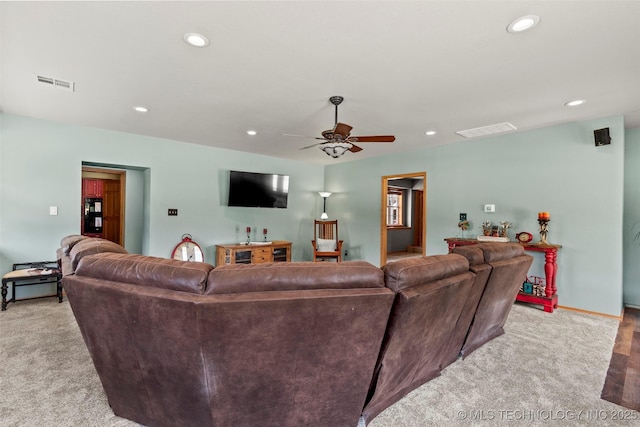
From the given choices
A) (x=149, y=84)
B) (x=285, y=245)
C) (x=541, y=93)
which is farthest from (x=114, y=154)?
(x=541, y=93)

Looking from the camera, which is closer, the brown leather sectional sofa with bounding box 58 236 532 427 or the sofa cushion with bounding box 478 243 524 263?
the brown leather sectional sofa with bounding box 58 236 532 427

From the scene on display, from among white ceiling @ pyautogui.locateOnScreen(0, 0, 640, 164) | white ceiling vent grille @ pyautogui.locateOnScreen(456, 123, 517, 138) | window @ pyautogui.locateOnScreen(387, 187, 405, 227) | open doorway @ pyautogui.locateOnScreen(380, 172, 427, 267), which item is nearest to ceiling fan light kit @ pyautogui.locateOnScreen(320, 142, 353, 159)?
white ceiling @ pyautogui.locateOnScreen(0, 0, 640, 164)

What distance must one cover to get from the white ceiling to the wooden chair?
108 inches

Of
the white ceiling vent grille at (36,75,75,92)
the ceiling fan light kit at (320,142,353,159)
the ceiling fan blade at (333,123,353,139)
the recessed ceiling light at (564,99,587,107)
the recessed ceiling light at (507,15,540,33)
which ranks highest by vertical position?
the white ceiling vent grille at (36,75,75,92)

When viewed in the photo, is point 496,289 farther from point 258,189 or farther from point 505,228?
point 258,189

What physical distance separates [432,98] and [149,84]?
107 inches

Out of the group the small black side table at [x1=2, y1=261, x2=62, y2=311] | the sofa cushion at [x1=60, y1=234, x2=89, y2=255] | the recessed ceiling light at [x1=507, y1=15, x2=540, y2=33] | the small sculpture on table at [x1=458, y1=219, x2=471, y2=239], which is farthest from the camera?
the small sculpture on table at [x1=458, y1=219, x2=471, y2=239]

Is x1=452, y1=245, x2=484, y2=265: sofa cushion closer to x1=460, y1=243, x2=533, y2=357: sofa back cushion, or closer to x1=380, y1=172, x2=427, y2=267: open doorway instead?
x1=460, y1=243, x2=533, y2=357: sofa back cushion

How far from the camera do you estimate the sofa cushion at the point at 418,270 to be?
1.46 m

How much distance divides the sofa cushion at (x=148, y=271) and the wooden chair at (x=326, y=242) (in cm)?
445

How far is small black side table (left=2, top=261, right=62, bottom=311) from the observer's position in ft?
11.4

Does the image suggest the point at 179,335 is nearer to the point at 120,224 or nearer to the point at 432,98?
the point at 432,98

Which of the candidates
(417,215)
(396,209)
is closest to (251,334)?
(396,209)

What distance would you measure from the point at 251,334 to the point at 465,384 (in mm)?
1625
